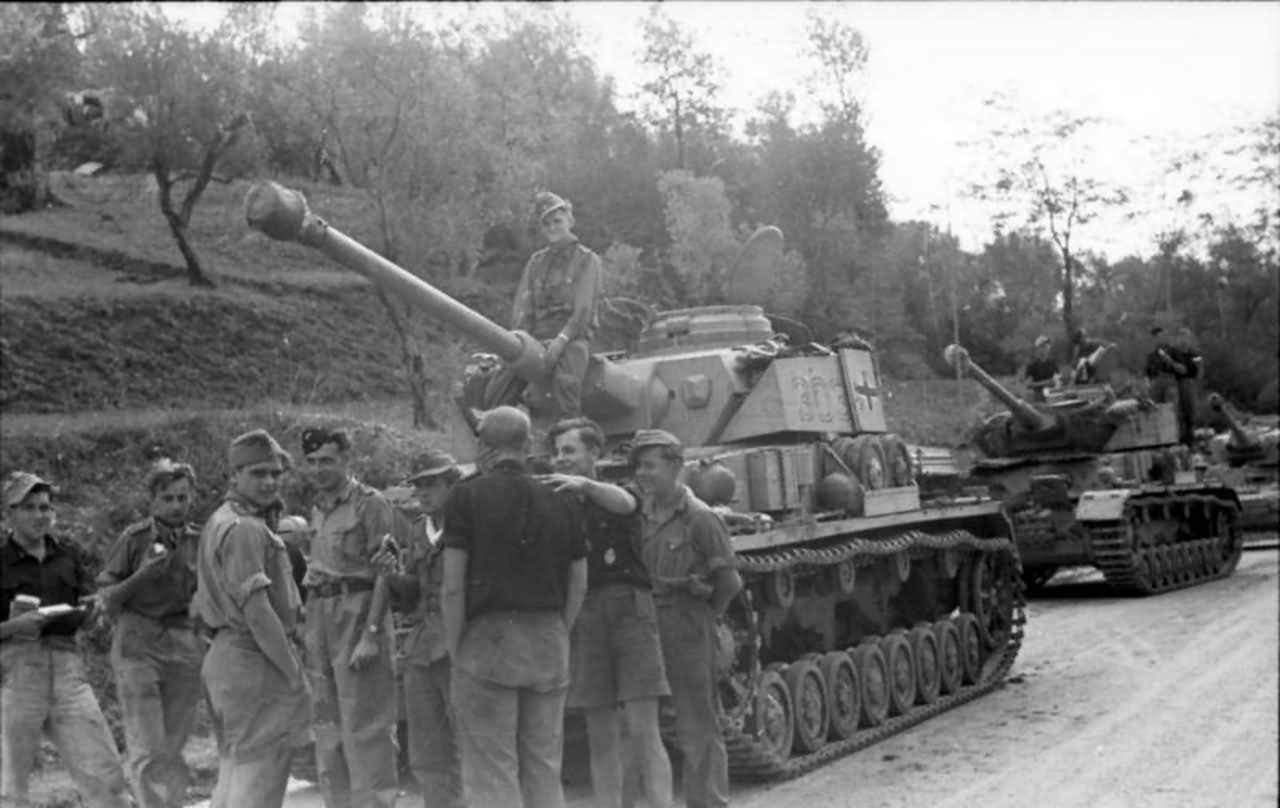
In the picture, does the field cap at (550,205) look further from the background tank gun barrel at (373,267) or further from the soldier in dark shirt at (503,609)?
the soldier in dark shirt at (503,609)

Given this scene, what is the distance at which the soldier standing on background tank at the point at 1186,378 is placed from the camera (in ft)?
66.0

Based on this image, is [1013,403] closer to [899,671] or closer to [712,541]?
[899,671]

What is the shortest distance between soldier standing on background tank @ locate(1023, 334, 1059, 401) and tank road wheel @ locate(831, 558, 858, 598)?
1004 cm

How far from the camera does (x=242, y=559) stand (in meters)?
5.71

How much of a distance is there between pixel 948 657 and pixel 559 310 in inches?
170

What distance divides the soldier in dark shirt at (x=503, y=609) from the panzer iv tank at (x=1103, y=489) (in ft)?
37.1

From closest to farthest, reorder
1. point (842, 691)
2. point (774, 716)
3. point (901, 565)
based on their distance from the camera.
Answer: point (774, 716)
point (842, 691)
point (901, 565)

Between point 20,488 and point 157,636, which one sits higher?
point 20,488

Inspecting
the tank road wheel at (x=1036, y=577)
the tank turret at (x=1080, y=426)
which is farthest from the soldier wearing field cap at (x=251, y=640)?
the tank road wheel at (x=1036, y=577)

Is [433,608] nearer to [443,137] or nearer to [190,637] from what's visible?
[190,637]

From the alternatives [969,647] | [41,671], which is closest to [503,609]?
[41,671]

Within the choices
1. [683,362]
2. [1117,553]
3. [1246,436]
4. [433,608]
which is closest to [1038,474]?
[1117,553]

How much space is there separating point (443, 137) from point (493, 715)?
16.9 metres

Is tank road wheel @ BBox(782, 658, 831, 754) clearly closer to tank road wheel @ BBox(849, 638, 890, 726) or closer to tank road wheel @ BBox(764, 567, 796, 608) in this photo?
tank road wheel @ BBox(764, 567, 796, 608)
